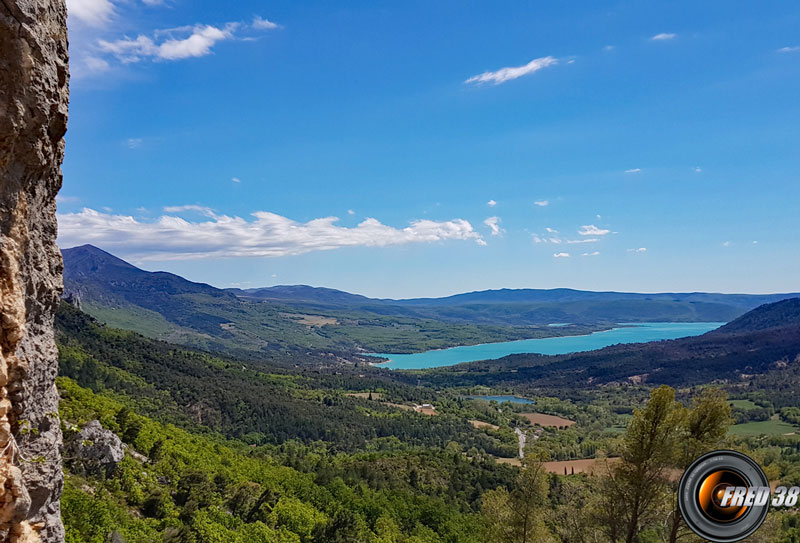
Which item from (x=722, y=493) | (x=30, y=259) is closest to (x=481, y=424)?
(x=722, y=493)

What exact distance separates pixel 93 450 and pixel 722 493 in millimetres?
29798

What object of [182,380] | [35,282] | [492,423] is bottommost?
[492,423]

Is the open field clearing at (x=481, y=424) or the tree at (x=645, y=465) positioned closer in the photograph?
the tree at (x=645, y=465)

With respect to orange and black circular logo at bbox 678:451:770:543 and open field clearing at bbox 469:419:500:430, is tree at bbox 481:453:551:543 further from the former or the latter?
open field clearing at bbox 469:419:500:430

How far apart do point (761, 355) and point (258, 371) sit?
192m

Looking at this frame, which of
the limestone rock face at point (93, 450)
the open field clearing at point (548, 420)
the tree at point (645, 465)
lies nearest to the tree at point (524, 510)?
the tree at point (645, 465)

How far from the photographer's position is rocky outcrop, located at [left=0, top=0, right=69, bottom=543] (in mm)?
5812

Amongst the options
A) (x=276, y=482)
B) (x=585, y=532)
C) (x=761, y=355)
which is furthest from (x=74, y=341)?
(x=761, y=355)

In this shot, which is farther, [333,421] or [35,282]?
[333,421]

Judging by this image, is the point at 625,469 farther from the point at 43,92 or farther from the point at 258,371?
the point at 258,371

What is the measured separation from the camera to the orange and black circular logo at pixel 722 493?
382 inches

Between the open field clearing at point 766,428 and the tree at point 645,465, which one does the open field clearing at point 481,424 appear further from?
the tree at point 645,465

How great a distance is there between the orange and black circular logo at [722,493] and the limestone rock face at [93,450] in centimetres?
2842

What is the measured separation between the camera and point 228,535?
25.8 meters
